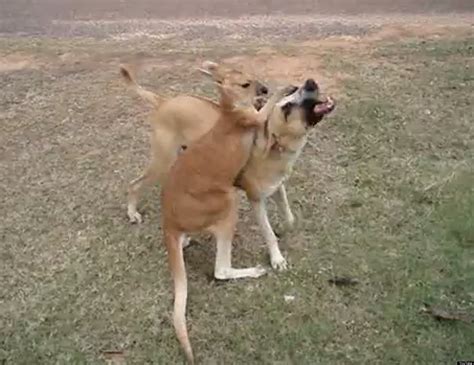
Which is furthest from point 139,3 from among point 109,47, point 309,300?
point 309,300

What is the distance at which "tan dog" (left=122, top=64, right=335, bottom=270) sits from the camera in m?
4.71

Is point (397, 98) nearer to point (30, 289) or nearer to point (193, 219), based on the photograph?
point (193, 219)

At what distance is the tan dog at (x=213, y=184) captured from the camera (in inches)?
182

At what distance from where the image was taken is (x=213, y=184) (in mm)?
4641

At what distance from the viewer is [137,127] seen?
668 centimetres

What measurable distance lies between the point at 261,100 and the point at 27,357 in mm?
1836

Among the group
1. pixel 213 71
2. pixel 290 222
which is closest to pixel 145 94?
pixel 213 71

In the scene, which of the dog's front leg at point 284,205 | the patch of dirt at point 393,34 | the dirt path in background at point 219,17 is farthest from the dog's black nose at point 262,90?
the dirt path in background at point 219,17

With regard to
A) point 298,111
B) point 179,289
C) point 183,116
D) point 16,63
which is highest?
point 298,111

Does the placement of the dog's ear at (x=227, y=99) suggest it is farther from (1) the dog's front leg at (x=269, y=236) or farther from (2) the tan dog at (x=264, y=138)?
(1) the dog's front leg at (x=269, y=236)

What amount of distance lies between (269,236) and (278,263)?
0.51 feet

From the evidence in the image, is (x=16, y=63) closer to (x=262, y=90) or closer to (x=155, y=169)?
(x=155, y=169)

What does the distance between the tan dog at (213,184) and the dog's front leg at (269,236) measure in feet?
0.73

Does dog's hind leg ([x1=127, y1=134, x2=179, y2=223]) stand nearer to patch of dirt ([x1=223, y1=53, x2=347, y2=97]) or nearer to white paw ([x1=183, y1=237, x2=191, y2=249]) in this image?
white paw ([x1=183, y1=237, x2=191, y2=249])
